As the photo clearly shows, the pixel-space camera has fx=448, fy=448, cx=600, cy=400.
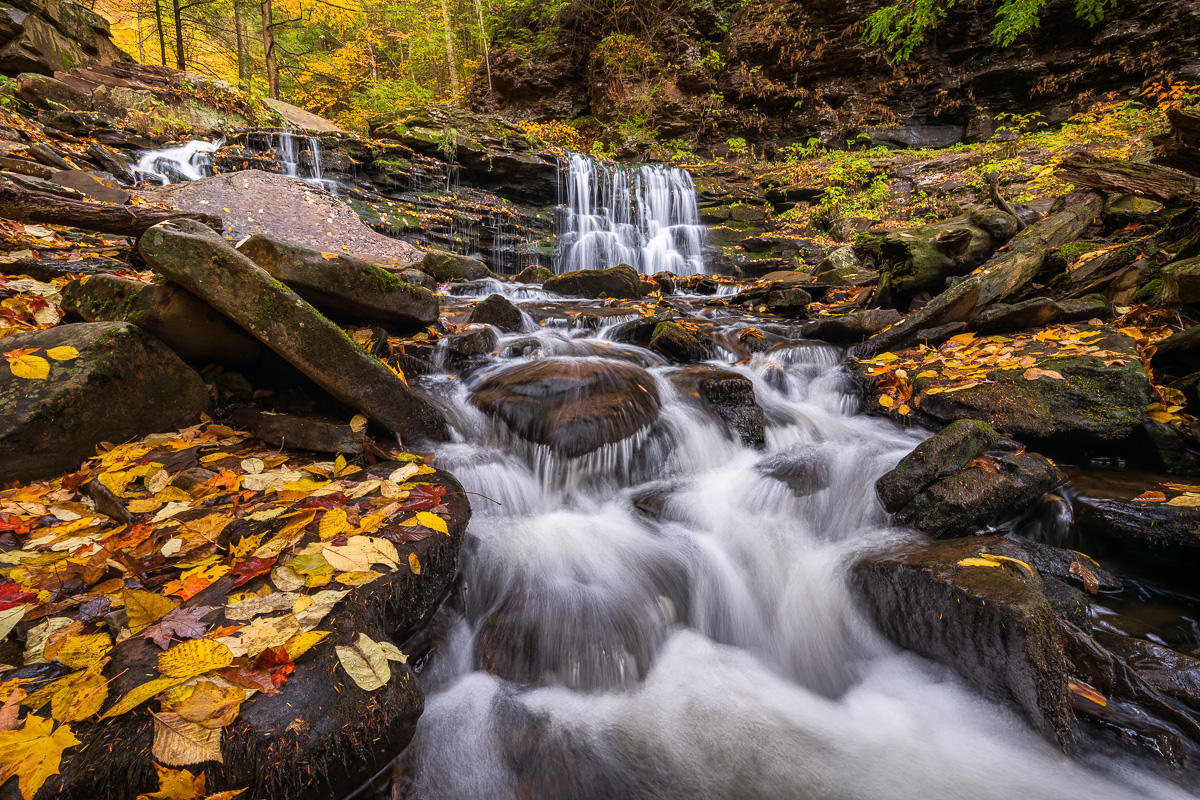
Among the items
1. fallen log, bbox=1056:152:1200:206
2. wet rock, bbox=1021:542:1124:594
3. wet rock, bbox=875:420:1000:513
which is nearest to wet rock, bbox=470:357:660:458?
wet rock, bbox=875:420:1000:513

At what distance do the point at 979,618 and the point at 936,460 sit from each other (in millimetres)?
1256

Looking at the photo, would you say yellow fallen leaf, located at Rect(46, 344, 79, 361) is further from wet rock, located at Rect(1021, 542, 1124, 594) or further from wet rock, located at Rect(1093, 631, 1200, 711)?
wet rock, located at Rect(1093, 631, 1200, 711)

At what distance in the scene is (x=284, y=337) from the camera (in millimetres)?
2852

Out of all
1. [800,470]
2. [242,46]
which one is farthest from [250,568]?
[242,46]

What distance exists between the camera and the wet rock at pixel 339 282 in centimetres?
357

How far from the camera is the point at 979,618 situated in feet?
7.51

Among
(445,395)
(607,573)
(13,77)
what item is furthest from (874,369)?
(13,77)

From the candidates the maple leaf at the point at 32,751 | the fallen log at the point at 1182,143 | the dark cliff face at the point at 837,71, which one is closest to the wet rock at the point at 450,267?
the maple leaf at the point at 32,751

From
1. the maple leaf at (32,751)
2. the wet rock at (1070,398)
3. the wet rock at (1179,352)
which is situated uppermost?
the wet rock at (1179,352)

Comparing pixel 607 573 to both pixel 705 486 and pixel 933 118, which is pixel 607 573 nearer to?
pixel 705 486

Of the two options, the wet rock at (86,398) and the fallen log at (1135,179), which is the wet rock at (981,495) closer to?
the fallen log at (1135,179)

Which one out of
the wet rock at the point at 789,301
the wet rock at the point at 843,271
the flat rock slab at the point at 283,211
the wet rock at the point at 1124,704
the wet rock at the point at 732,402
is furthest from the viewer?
the wet rock at the point at 843,271

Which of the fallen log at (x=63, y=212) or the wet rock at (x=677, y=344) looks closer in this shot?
the fallen log at (x=63, y=212)

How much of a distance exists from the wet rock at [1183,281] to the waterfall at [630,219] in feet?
31.8
